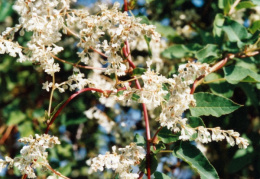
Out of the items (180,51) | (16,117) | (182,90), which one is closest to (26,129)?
(16,117)

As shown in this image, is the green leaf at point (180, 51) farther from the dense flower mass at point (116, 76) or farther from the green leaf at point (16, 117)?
the green leaf at point (16, 117)

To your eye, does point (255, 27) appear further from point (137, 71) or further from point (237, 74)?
point (137, 71)

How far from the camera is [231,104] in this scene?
1047 millimetres

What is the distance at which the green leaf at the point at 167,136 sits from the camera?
3.27 feet

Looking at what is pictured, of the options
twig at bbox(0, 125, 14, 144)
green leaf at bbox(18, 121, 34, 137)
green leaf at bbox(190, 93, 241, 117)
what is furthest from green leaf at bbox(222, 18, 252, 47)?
twig at bbox(0, 125, 14, 144)

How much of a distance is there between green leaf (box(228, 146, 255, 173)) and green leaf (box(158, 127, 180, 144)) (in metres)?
0.84

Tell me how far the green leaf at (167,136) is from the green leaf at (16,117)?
3.94 ft

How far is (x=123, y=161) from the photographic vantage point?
0.92 m

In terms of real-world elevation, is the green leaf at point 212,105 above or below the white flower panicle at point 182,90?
above

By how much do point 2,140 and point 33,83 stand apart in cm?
48

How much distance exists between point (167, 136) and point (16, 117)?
1255mm

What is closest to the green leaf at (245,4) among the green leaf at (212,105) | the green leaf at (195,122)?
the green leaf at (212,105)

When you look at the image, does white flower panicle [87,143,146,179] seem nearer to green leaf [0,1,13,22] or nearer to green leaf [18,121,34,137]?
green leaf [18,121,34,137]

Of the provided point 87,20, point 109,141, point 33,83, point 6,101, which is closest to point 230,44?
point 87,20
